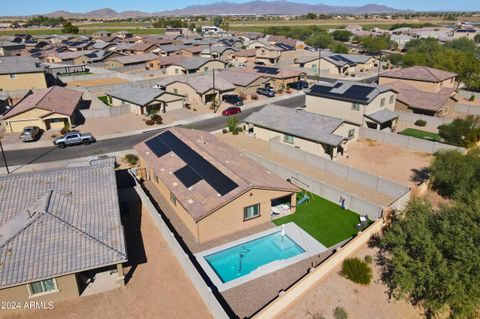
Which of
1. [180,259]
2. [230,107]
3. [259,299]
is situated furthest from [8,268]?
[230,107]

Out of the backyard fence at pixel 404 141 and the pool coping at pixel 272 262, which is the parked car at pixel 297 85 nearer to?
the backyard fence at pixel 404 141

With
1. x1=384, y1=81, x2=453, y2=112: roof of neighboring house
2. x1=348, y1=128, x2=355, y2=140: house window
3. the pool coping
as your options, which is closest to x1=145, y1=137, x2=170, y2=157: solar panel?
the pool coping

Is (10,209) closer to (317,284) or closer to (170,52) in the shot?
(317,284)

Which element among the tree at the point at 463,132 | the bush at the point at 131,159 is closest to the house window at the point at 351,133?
the tree at the point at 463,132

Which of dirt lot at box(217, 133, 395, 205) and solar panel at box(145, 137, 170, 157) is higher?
solar panel at box(145, 137, 170, 157)

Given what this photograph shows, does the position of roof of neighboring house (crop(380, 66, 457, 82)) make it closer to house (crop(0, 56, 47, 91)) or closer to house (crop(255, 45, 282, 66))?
house (crop(255, 45, 282, 66))
